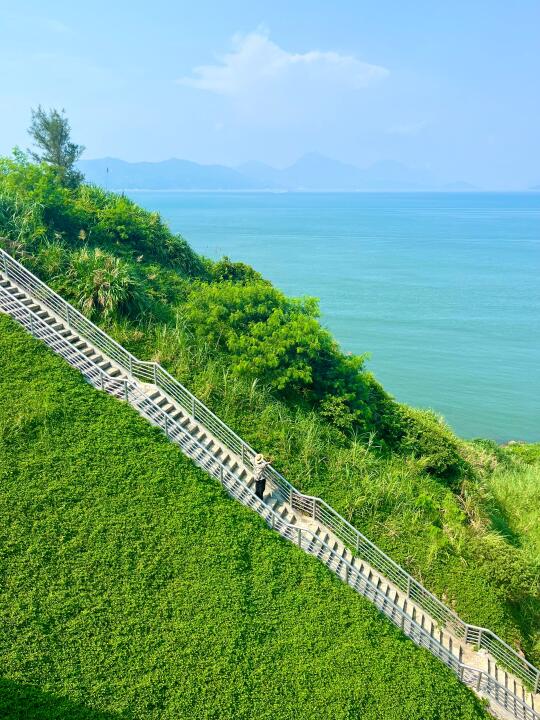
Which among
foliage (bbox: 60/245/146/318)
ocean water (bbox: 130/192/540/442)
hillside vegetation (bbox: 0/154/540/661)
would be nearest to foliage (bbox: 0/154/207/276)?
hillside vegetation (bbox: 0/154/540/661)

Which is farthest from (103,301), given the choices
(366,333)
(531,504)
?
(366,333)

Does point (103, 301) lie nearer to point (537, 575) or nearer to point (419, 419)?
point (419, 419)

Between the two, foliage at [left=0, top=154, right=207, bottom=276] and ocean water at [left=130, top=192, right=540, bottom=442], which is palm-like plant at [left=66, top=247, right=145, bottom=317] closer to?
foliage at [left=0, top=154, right=207, bottom=276]

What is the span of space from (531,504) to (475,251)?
102371 mm

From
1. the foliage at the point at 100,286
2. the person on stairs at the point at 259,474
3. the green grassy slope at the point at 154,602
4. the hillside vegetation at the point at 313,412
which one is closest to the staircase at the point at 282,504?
the person on stairs at the point at 259,474

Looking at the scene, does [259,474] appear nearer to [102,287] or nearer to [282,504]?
[282,504]

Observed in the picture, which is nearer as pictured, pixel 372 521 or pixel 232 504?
pixel 232 504

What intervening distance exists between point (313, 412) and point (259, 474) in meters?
4.72

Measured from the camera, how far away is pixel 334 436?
61.1 ft

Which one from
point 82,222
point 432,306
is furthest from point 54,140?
point 432,306

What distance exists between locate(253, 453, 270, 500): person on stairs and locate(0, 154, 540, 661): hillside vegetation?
1658mm

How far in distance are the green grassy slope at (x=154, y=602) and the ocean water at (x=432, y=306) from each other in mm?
28181

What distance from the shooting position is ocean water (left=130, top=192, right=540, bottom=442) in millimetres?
43250

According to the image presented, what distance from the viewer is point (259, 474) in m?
15.0
